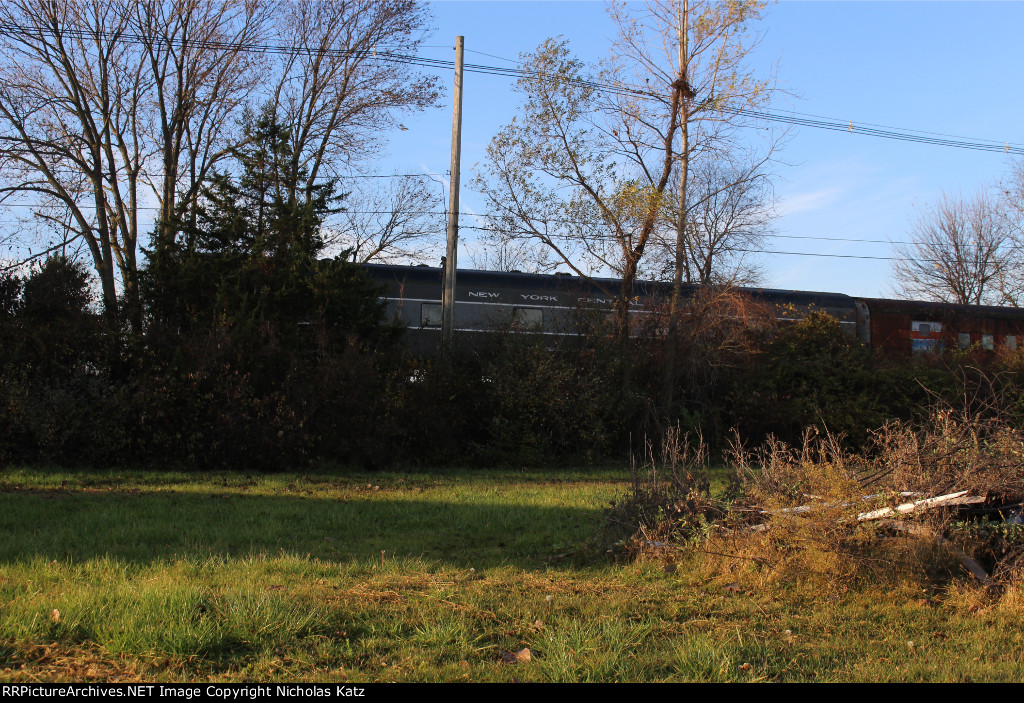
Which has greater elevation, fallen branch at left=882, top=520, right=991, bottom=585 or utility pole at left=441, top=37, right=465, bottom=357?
utility pole at left=441, top=37, right=465, bottom=357

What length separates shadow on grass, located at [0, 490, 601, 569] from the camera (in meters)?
6.98

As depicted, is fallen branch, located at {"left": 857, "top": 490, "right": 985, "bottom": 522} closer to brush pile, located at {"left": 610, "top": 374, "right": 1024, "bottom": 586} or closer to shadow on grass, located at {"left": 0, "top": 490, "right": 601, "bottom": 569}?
brush pile, located at {"left": 610, "top": 374, "right": 1024, "bottom": 586}

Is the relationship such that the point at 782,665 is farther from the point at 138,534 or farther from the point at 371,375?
the point at 371,375

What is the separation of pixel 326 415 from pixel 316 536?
7.29 metres

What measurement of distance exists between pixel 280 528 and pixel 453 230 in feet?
33.4

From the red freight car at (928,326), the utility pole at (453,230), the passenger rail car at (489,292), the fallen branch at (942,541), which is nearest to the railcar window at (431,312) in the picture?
the passenger rail car at (489,292)

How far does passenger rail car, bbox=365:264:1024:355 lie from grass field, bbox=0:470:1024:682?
411 inches

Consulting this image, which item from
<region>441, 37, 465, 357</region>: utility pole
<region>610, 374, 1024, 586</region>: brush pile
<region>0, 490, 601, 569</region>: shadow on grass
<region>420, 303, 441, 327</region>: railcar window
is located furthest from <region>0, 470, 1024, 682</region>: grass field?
<region>420, 303, 441, 327</region>: railcar window

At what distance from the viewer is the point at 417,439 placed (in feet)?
52.9

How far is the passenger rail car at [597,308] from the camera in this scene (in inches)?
743

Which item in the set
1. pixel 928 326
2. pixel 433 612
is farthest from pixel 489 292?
pixel 433 612

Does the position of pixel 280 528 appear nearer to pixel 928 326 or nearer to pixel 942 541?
pixel 942 541

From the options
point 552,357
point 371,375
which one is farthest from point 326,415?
point 552,357

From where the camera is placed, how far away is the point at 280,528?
831cm
